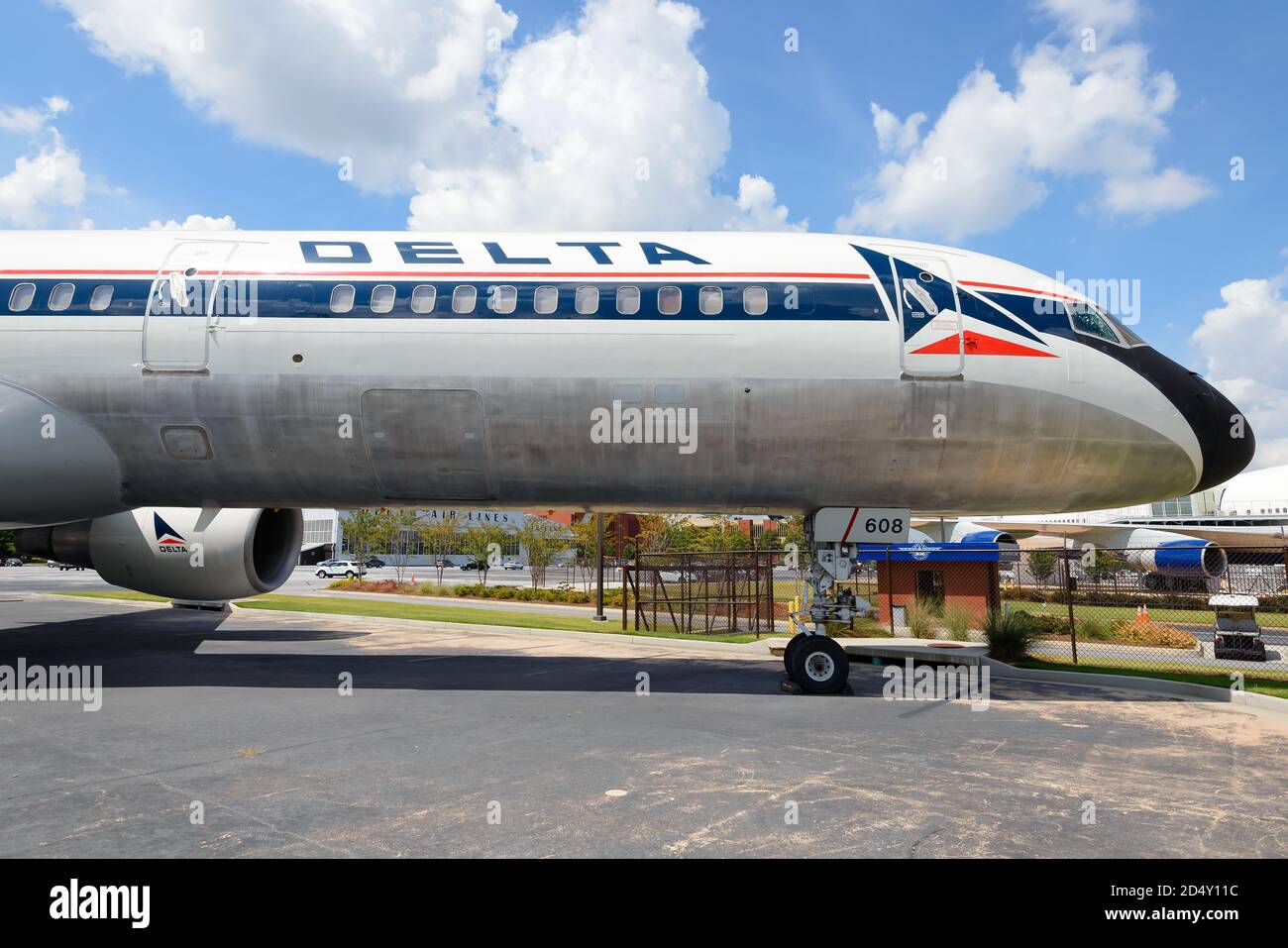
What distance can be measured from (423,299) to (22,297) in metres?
5.47

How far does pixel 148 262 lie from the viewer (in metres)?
10.7

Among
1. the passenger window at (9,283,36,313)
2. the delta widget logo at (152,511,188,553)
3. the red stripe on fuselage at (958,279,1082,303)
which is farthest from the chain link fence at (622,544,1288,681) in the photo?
the passenger window at (9,283,36,313)

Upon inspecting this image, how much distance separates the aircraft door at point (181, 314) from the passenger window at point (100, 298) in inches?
22.1

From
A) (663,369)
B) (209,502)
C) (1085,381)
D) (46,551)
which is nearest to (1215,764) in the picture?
(1085,381)

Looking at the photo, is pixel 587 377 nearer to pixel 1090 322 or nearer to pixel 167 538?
pixel 1090 322

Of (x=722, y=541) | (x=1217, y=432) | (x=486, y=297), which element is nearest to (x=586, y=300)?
(x=486, y=297)

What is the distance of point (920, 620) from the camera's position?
18.5 meters

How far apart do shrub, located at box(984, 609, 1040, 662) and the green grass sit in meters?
0.40

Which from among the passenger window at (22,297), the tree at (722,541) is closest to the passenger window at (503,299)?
the passenger window at (22,297)

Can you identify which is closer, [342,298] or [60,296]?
[342,298]

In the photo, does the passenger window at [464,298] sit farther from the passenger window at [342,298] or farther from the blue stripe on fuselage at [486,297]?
the passenger window at [342,298]

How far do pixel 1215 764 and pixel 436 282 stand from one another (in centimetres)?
1019
